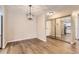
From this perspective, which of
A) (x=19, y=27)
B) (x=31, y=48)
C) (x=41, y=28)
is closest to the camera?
(x=31, y=48)

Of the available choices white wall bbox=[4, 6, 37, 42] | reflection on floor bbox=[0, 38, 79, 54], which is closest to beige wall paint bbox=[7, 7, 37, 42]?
white wall bbox=[4, 6, 37, 42]

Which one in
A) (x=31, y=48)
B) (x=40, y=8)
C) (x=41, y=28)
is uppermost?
(x=40, y=8)

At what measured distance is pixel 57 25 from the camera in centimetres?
623

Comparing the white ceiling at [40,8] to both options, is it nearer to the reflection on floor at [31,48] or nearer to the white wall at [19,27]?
the white wall at [19,27]

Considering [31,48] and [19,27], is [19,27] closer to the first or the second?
[19,27]

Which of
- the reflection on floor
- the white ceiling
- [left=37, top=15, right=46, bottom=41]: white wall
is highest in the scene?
the white ceiling

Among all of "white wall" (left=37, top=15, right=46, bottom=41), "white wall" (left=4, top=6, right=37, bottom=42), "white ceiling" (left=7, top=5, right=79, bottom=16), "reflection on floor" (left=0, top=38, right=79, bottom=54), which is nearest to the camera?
"white ceiling" (left=7, top=5, right=79, bottom=16)

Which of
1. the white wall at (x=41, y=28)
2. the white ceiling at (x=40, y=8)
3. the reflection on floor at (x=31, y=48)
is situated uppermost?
the white ceiling at (x=40, y=8)

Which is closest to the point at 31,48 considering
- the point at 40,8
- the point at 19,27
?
the point at 19,27

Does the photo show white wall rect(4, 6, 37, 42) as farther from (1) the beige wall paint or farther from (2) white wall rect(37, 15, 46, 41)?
(2) white wall rect(37, 15, 46, 41)

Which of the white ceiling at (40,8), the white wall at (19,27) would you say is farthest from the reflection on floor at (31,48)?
the white ceiling at (40,8)
